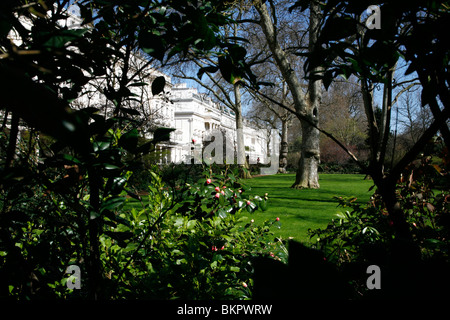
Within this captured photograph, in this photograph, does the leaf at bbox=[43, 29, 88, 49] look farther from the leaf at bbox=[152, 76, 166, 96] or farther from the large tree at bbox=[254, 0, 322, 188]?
the large tree at bbox=[254, 0, 322, 188]

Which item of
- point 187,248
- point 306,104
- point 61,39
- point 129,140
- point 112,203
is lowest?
point 187,248

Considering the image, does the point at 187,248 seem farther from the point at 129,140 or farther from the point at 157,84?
the point at 157,84

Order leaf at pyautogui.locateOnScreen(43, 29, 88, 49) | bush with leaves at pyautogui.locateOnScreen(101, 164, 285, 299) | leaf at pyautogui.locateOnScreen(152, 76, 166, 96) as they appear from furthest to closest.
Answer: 1. bush with leaves at pyautogui.locateOnScreen(101, 164, 285, 299)
2. leaf at pyautogui.locateOnScreen(152, 76, 166, 96)
3. leaf at pyautogui.locateOnScreen(43, 29, 88, 49)

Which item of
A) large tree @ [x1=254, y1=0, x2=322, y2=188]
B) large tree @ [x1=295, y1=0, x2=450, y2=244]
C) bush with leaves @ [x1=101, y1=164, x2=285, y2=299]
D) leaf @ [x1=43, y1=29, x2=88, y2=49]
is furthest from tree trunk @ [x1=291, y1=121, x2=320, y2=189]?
leaf @ [x1=43, y1=29, x2=88, y2=49]

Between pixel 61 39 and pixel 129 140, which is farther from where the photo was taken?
pixel 129 140

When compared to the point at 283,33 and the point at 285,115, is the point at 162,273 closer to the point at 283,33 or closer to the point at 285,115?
the point at 283,33

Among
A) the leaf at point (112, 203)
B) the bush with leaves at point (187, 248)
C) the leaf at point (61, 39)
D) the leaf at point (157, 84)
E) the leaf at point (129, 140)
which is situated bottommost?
the bush with leaves at point (187, 248)

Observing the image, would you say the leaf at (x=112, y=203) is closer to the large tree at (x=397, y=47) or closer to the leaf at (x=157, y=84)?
the leaf at (x=157, y=84)

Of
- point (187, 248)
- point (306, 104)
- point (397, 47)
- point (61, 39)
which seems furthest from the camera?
point (306, 104)

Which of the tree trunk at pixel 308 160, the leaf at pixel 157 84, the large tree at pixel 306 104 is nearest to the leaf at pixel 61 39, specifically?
the leaf at pixel 157 84

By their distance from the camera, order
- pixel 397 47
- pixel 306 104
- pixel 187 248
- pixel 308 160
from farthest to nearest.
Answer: pixel 308 160 → pixel 306 104 → pixel 187 248 → pixel 397 47

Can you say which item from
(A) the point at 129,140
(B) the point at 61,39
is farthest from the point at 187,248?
(B) the point at 61,39

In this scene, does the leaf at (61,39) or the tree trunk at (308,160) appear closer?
the leaf at (61,39)
